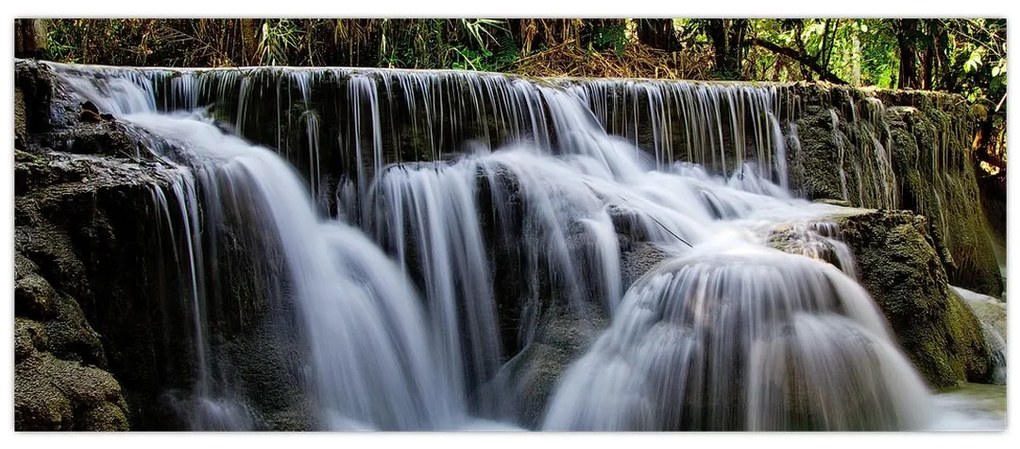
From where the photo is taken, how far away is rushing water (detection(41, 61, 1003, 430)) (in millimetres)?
2557

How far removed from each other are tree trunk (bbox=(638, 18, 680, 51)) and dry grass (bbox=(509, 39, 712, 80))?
0.04 m

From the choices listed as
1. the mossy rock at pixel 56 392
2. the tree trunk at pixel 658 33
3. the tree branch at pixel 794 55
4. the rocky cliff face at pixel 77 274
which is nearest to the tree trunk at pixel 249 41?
the rocky cliff face at pixel 77 274

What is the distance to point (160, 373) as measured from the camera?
242 cm

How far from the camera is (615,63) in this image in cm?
330

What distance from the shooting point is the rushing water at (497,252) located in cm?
256

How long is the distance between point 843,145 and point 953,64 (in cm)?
68

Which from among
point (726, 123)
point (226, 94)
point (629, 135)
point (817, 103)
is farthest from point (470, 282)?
point (817, 103)

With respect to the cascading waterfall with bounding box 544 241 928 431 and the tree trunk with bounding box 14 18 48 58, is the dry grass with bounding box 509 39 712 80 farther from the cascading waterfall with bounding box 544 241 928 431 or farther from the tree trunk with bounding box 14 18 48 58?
the tree trunk with bounding box 14 18 48 58

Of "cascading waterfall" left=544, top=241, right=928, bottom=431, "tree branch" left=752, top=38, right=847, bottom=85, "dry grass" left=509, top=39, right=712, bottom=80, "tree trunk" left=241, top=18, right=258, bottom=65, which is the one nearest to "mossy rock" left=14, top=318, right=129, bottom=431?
"tree trunk" left=241, top=18, right=258, bottom=65

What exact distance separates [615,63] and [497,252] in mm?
982

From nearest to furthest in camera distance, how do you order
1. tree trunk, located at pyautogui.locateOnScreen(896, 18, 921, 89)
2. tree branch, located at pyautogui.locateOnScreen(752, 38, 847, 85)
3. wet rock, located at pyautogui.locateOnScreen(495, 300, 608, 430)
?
1. wet rock, located at pyautogui.locateOnScreen(495, 300, 608, 430)
2. tree trunk, located at pyautogui.locateOnScreen(896, 18, 921, 89)
3. tree branch, located at pyautogui.locateOnScreen(752, 38, 847, 85)

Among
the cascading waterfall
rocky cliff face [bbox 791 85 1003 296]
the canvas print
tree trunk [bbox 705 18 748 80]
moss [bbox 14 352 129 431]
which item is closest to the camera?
moss [bbox 14 352 129 431]

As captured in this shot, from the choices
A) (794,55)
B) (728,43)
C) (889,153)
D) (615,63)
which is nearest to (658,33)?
(615,63)

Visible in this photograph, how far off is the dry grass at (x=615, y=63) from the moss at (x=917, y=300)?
915 mm
